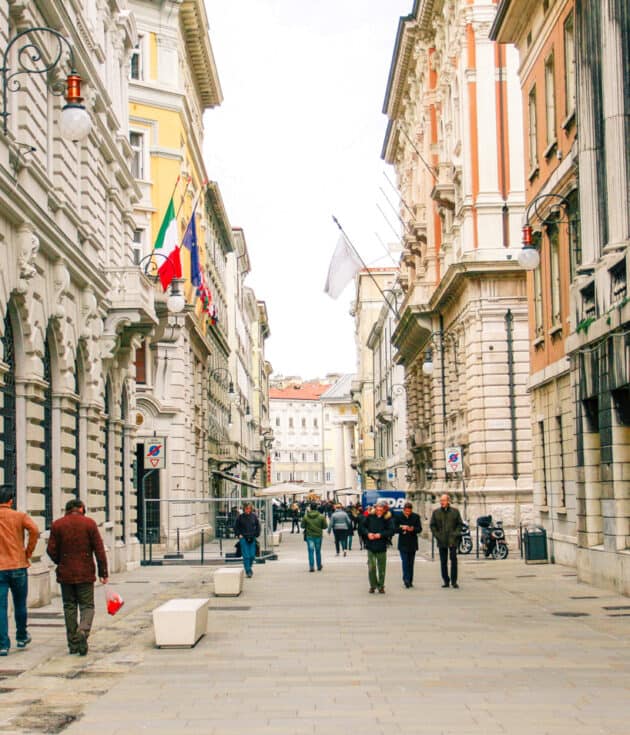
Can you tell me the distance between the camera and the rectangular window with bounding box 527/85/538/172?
31.2m

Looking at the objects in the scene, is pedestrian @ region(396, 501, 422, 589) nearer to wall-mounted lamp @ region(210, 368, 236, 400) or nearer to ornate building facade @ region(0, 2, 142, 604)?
ornate building facade @ region(0, 2, 142, 604)

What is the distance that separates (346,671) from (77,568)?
3465 mm

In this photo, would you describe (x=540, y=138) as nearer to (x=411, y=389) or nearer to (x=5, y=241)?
(x=5, y=241)

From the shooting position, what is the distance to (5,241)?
18484 mm

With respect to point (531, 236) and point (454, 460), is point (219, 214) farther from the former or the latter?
point (531, 236)

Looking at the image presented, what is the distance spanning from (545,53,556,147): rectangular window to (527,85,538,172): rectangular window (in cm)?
162

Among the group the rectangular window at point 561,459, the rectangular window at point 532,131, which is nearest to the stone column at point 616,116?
the rectangular window at point 561,459

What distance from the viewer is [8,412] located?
19297mm

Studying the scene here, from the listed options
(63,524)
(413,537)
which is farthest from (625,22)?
(63,524)

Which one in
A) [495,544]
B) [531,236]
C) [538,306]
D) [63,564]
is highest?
[531,236]

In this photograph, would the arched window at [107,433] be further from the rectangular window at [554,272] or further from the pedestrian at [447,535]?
the rectangular window at [554,272]

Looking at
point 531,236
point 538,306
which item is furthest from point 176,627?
point 538,306

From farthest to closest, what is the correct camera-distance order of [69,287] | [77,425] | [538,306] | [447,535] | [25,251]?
1. [538,306]
2. [77,425]
3. [69,287]
4. [447,535]
5. [25,251]

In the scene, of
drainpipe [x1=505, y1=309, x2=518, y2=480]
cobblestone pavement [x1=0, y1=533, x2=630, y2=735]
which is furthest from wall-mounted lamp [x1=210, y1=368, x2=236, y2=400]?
cobblestone pavement [x1=0, y1=533, x2=630, y2=735]
